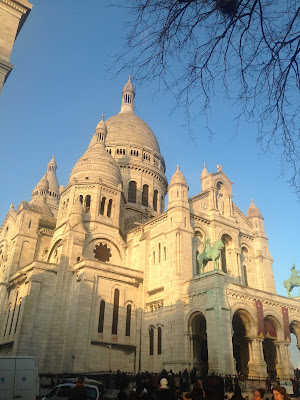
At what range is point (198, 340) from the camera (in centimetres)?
2883

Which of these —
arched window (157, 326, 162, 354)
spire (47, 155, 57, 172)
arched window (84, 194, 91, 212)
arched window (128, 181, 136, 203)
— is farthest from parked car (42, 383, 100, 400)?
spire (47, 155, 57, 172)

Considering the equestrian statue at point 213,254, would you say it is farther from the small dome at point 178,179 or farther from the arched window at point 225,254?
the small dome at point 178,179

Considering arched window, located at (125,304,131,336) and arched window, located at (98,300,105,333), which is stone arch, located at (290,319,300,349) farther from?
arched window, located at (98,300,105,333)

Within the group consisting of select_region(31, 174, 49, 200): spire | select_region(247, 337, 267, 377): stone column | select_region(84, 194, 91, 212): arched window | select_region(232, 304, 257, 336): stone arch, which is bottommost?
select_region(247, 337, 267, 377): stone column

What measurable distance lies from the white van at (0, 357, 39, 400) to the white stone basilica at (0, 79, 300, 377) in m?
15.4

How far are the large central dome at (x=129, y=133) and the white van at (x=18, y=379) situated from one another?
143 ft

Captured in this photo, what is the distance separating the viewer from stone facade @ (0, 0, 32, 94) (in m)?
14.2

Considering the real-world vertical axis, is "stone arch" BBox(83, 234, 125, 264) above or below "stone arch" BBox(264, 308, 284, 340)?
above

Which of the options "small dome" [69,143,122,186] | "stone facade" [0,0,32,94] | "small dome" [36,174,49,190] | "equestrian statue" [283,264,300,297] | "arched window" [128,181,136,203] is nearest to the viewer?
"stone facade" [0,0,32,94]

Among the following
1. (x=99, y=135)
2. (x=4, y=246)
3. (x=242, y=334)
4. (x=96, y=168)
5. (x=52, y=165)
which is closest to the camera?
(x=242, y=334)

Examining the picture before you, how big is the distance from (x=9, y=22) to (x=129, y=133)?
4121 centimetres

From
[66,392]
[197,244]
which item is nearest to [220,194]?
[197,244]

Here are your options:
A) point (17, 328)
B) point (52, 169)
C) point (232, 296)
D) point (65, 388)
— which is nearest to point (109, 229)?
point (17, 328)

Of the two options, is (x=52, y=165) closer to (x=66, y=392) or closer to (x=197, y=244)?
(x=197, y=244)
